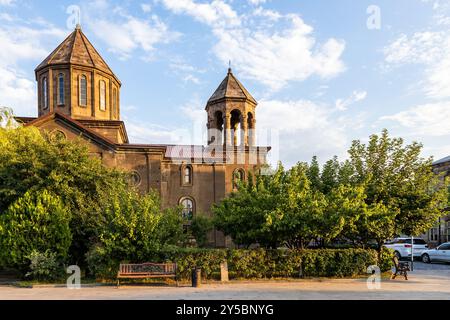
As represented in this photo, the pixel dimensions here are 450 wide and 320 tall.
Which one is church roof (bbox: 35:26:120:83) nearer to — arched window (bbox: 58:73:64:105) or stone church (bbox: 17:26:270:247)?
stone church (bbox: 17:26:270:247)

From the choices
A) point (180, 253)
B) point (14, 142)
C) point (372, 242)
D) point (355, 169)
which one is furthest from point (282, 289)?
point (14, 142)

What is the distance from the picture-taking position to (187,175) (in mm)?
30250

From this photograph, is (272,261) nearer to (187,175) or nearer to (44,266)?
(44,266)

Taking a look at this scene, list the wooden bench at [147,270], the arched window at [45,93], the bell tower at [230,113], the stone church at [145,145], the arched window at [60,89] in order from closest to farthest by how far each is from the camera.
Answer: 1. the wooden bench at [147,270]
2. the stone church at [145,145]
3. the arched window at [60,89]
4. the arched window at [45,93]
5. the bell tower at [230,113]

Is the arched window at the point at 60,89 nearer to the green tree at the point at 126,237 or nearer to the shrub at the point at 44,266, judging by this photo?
the green tree at the point at 126,237

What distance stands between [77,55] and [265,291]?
2434cm

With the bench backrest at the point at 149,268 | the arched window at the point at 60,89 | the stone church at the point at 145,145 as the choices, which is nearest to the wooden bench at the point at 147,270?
the bench backrest at the point at 149,268

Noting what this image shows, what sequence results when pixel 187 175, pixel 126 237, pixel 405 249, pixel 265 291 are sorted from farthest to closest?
1. pixel 187 175
2. pixel 405 249
3. pixel 126 237
4. pixel 265 291

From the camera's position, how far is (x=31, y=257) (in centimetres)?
1348

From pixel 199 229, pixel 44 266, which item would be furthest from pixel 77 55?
pixel 44 266

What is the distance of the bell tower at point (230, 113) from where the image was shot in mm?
29938

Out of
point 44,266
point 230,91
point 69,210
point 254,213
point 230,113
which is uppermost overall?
point 230,91

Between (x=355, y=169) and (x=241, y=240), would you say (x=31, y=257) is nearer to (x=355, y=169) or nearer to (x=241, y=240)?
(x=241, y=240)

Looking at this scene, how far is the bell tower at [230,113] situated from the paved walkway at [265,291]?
1847 centimetres
